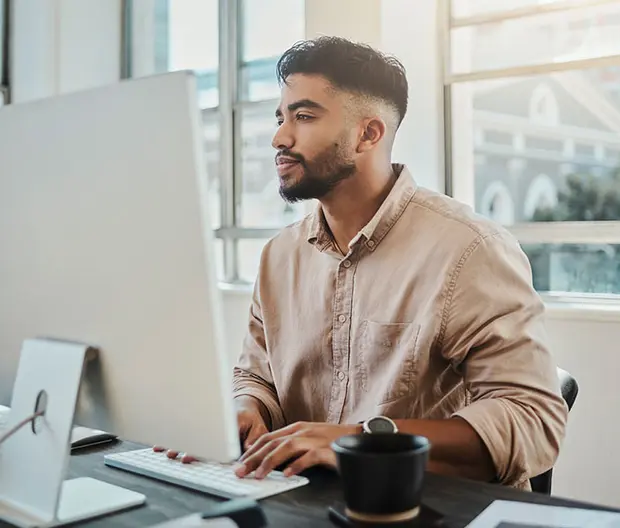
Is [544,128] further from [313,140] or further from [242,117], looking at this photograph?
[242,117]

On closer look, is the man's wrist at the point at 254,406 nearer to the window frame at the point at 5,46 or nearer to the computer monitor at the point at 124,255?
the computer monitor at the point at 124,255

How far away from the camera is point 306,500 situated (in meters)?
0.98

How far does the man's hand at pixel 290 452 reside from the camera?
3.56 ft

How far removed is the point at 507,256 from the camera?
1.46m

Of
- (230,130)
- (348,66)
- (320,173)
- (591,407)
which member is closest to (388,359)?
(320,173)

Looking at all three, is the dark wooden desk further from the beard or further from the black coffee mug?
the beard

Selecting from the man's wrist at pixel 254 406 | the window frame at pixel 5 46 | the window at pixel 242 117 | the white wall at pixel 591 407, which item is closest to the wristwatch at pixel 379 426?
the man's wrist at pixel 254 406

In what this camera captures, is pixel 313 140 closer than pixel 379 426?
No

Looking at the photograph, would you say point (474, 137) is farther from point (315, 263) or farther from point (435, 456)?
point (435, 456)

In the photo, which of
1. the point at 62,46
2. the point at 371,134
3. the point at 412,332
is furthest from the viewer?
the point at 62,46

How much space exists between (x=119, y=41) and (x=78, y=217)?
3.43m

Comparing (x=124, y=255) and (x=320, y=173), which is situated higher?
(x=320, y=173)

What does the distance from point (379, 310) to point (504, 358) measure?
268 millimetres

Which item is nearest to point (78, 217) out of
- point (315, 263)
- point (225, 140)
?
point (315, 263)
